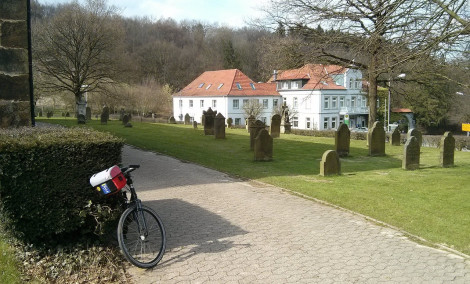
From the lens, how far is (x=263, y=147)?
1423 centimetres

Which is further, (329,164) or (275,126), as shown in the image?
(275,126)

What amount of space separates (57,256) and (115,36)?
114 feet

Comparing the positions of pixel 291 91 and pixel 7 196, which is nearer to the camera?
pixel 7 196

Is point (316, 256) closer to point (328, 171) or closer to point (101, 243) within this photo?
point (101, 243)

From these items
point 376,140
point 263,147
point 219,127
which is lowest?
point 263,147

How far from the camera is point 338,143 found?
16234mm

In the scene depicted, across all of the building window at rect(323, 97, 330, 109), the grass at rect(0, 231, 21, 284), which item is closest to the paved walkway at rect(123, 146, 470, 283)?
the grass at rect(0, 231, 21, 284)

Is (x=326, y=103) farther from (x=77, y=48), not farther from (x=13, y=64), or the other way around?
(x=13, y=64)

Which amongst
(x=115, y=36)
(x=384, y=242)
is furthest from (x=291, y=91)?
(x=384, y=242)

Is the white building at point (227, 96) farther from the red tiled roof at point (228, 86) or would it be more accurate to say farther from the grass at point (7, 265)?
the grass at point (7, 265)

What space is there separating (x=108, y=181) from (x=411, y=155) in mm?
11128

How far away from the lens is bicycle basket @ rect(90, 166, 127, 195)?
473 centimetres

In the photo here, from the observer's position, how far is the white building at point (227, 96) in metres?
55.2

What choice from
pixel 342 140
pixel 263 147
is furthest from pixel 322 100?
pixel 263 147
